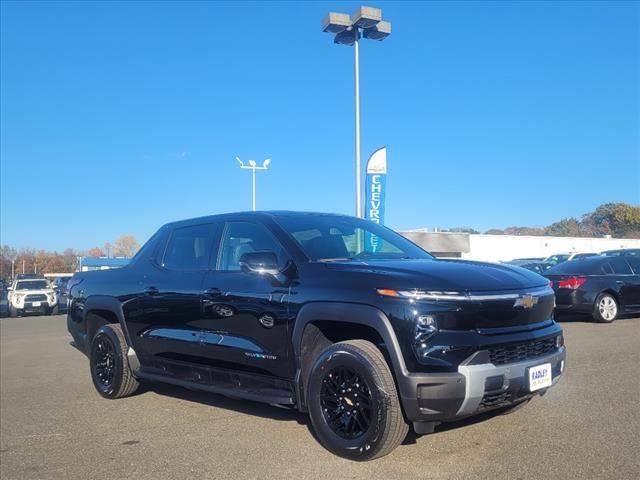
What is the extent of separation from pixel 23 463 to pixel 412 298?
3.22 meters

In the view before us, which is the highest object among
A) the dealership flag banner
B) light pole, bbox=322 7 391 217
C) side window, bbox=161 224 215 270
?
light pole, bbox=322 7 391 217

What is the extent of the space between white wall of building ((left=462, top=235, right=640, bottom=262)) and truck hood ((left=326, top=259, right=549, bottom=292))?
47354 millimetres

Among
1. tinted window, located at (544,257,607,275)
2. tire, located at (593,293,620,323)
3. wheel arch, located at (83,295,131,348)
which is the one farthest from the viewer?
tinted window, located at (544,257,607,275)

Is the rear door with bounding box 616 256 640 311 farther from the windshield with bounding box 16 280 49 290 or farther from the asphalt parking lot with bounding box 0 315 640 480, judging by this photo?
the windshield with bounding box 16 280 49 290

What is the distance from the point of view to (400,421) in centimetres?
397

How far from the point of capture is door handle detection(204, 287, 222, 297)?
5179 millimetres

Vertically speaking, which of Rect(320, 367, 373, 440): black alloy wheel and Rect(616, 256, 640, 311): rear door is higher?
Rect(616, 256, 640, 311): rear door

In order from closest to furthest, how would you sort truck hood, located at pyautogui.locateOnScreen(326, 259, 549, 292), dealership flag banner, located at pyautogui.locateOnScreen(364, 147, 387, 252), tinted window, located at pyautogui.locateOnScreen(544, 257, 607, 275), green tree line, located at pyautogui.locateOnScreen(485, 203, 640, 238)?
1. truck hood, located at pyautogui.locateOnScreen(326, 259, 549, 292)
2. tinted window, located at pyautogui.locateOnScreen(544, 257, 607, 275)
3. dealership flag banner, located at pyautogui.locateOnScreen(364, 147, 387, 252)
4. green tree line, located at pyautogui.locateOnScreen(485, 203, 640, 238)

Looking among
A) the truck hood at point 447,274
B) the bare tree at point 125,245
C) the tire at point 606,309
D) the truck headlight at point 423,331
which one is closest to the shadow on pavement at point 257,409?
the truck headlight at point 423,331

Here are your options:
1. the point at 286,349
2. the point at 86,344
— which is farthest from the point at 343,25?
the point at 286,349

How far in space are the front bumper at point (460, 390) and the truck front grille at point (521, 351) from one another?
0.06 m

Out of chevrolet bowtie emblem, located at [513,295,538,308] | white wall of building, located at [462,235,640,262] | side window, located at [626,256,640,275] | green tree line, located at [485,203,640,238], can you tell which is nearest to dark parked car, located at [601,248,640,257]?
side window, located at [626,256,640,275]

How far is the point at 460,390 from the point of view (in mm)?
3777

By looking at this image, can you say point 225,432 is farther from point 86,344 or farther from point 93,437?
point 86,344
